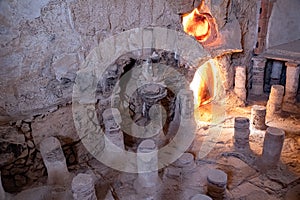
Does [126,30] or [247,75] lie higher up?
[126,30]

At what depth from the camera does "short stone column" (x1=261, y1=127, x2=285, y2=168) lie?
507 cm

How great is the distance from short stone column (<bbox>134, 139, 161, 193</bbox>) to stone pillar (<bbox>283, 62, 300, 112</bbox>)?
414cm

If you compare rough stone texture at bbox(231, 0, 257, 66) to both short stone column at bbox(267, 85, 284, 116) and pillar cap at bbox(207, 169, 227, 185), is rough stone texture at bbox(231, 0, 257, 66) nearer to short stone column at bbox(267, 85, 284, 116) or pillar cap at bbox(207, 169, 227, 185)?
short stone column at bbox(267, 85, 284, 116)

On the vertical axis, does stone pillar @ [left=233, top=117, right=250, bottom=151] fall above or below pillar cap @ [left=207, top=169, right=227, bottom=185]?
above

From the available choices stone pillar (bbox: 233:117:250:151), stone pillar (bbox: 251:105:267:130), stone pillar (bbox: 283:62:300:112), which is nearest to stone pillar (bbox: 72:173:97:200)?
stone pillar (bbox: 233:117:250:151)

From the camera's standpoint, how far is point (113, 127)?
203 inches

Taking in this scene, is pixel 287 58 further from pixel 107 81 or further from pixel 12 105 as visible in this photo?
pixel 12 105

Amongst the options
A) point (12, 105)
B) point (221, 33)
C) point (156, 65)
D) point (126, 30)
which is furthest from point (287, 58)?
point (12, 105)

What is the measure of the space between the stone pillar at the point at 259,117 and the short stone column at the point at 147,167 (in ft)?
8.77

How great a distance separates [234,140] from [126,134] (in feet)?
6.87

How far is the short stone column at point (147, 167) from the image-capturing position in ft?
15.1

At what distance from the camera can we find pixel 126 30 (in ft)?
17.5

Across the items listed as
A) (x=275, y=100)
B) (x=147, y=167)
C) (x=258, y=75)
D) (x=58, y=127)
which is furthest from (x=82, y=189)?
(x=258, y=75)

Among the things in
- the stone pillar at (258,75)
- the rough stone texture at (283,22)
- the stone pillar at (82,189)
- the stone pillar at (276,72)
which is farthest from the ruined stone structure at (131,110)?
the stone pillar at (276,72)
